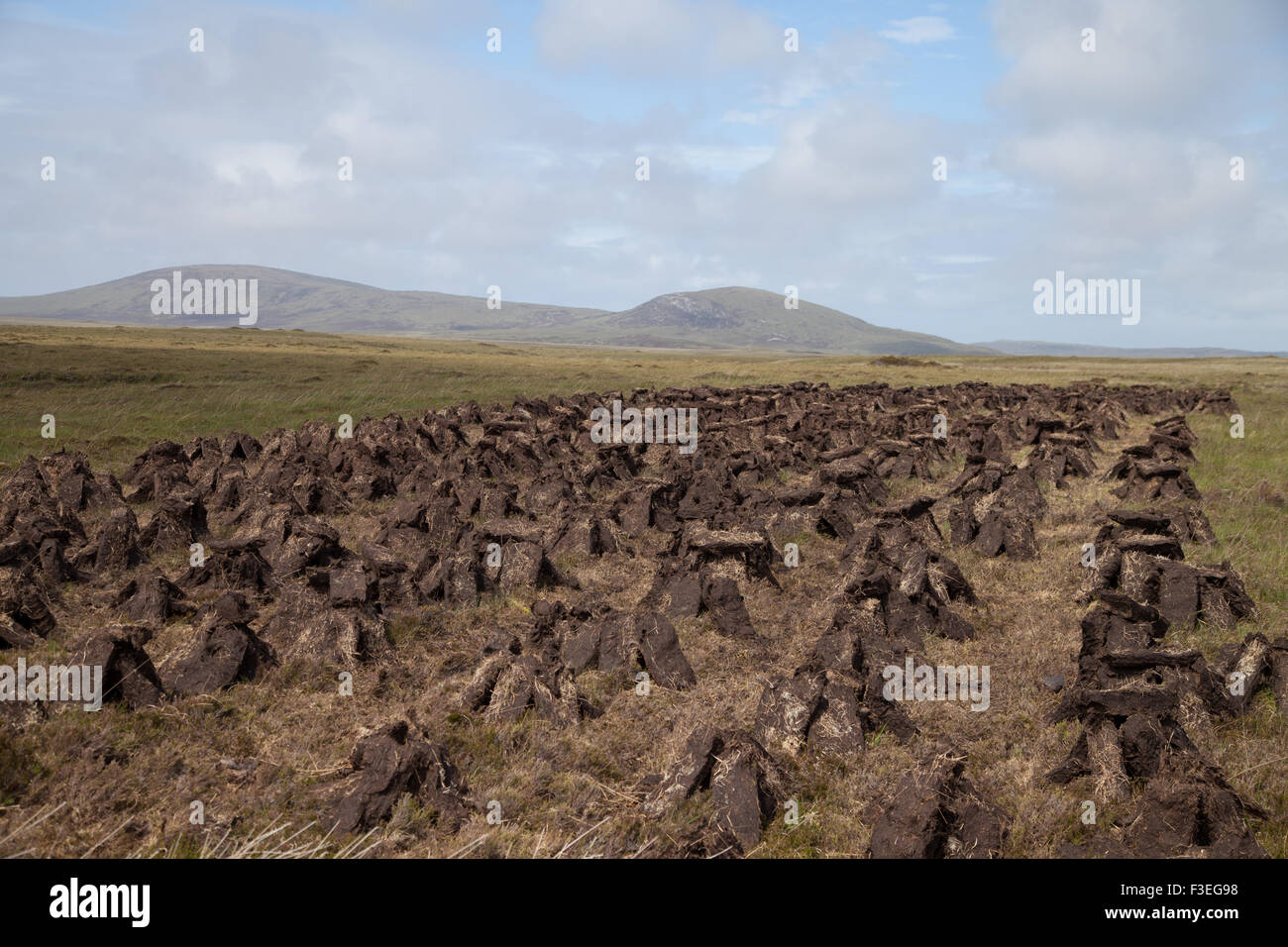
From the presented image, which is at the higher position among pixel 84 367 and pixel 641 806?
pixel 84 367

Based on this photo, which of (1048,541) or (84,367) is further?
(84,367)

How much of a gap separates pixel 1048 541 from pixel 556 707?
10037 millimetres

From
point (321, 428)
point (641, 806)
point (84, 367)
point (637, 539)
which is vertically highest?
point (84, 367)

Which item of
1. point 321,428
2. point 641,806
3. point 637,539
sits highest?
point 321,428

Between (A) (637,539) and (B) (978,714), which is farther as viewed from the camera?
(A) (637,539)

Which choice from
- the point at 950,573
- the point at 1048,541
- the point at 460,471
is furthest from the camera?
the point at 460,471

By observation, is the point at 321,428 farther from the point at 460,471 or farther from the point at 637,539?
the point at 637,539

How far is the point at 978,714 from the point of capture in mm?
7137

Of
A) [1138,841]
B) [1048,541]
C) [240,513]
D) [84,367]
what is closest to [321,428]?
[240,513]

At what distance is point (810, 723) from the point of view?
6.71 meters
